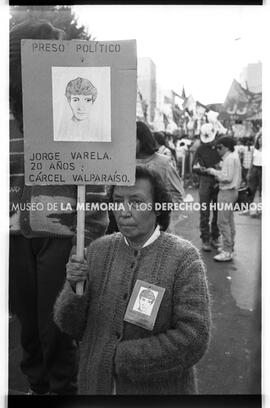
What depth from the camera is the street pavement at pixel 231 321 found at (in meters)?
2.71

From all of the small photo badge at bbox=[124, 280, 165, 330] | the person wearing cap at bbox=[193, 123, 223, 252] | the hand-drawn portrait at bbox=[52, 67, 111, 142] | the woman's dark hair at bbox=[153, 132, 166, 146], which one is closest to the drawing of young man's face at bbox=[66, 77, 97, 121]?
the hand-drawn portrait at bbox=[52, 67, 111, 142]

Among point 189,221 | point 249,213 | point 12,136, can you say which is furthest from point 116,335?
point 12,136

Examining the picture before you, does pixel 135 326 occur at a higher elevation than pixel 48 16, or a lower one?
lower

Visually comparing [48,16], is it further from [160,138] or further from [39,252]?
[39,252]

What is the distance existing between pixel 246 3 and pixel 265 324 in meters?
1.70

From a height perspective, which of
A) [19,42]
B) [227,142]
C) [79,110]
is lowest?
[227,142]

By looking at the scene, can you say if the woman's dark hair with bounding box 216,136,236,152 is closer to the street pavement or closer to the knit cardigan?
the street pavement

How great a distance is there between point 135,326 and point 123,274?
26cm

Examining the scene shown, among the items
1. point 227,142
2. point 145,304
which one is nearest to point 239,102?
point 227,142

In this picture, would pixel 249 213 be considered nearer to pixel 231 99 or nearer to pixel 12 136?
pixel 231 99

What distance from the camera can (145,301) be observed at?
8.49ft

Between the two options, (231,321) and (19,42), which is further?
Answer: (231,321)

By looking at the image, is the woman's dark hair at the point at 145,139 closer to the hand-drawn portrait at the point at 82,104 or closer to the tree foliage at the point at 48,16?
the hand-drawn portrait at the point at 82,104

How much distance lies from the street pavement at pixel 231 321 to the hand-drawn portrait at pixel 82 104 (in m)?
0.59
